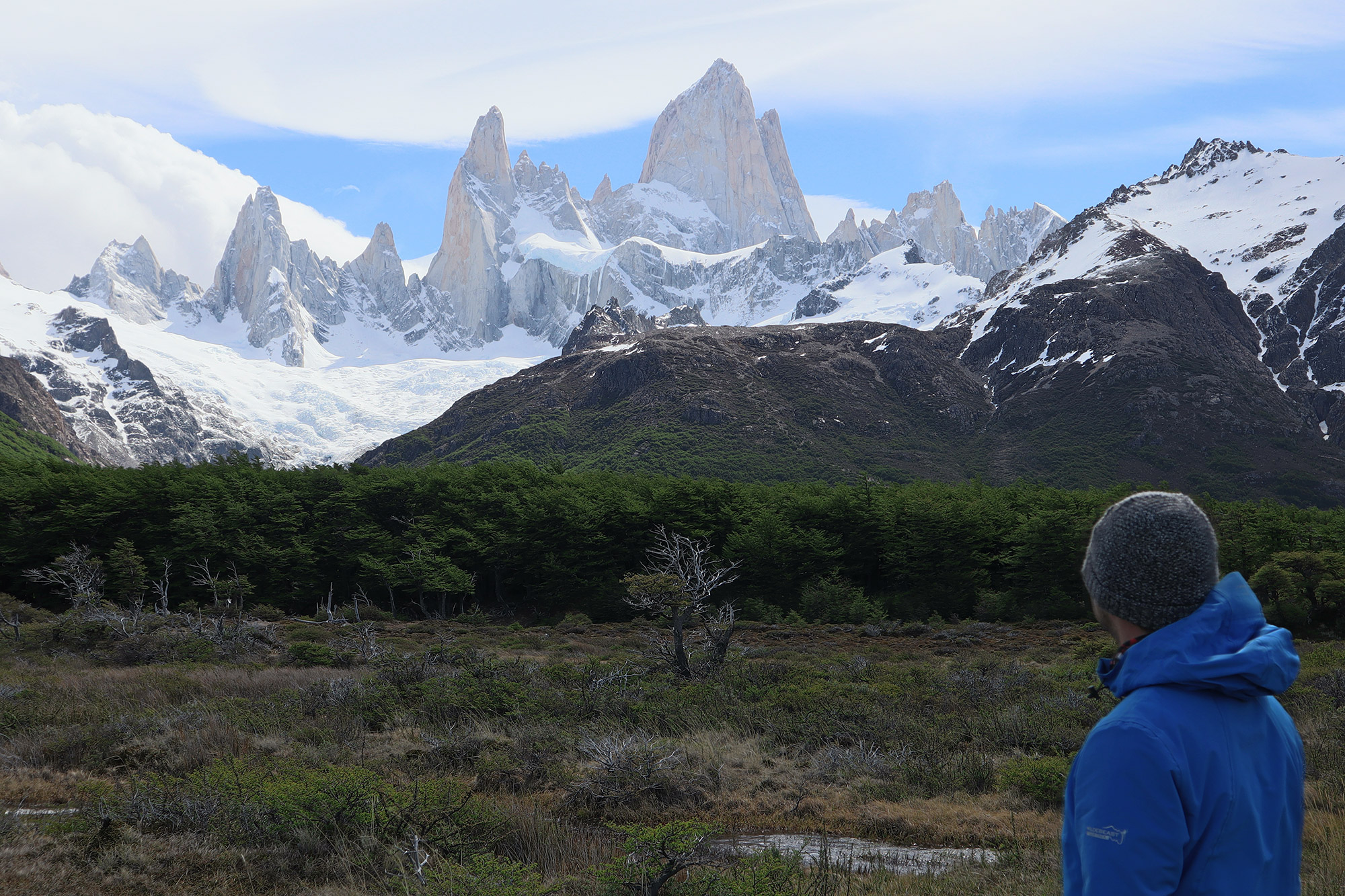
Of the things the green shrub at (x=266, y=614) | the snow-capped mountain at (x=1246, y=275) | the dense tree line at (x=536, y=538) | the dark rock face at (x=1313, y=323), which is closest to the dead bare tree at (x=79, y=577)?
the dense tree line at (x=536, y=538)

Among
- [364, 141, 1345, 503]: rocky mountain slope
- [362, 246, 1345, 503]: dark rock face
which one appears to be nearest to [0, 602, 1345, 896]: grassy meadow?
[362, 246, 1345, 503]: dark rock face

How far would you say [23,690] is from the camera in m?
12.4

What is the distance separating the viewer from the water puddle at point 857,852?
20.1 feet

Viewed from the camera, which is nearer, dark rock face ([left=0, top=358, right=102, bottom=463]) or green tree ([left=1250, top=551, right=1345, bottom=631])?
green tree ([left=1250, top=551, right=1345, bottom=631])

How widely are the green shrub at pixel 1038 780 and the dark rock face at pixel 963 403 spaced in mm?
91121

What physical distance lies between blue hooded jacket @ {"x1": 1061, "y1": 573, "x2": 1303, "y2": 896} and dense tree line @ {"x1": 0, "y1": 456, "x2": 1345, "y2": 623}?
32.8 m

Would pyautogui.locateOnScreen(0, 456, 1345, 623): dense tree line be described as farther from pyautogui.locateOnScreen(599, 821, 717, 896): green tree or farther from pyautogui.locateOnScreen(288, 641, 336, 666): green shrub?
pyautogui.locateOnScreen(599, 821, 717, 896): green tree

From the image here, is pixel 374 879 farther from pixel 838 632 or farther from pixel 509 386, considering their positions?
pixel 509 386

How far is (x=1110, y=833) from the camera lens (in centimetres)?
183

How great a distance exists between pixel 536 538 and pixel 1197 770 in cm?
3931

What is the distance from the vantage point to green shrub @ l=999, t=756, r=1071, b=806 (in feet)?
26.9

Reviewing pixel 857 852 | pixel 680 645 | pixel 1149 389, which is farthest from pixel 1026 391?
pixel 857 852

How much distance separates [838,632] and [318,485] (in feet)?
94.8

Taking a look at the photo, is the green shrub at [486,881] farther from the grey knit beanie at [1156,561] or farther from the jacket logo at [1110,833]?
the grey knit beanie at [1156,561]
